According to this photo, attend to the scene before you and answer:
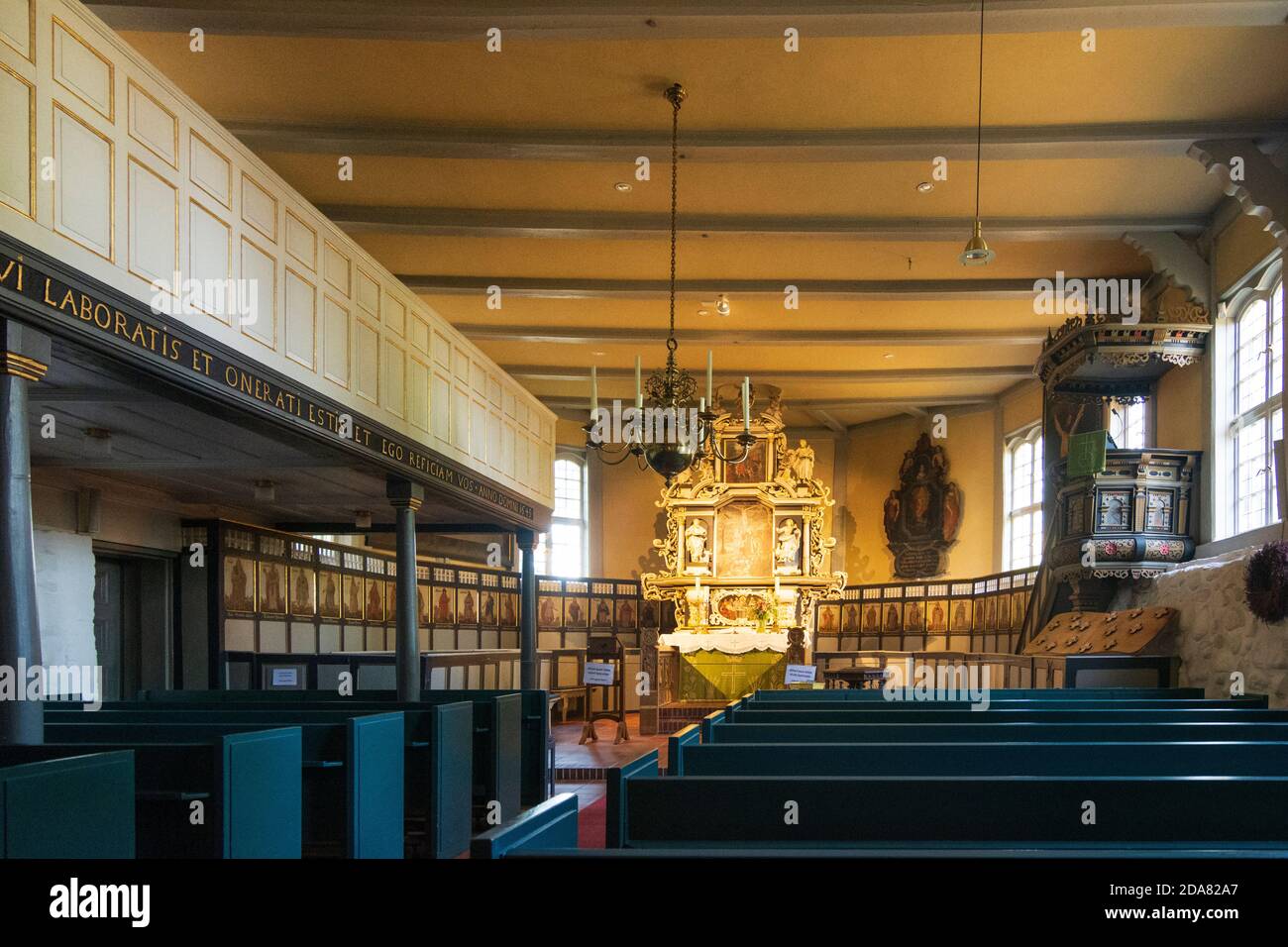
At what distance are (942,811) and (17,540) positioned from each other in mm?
4217

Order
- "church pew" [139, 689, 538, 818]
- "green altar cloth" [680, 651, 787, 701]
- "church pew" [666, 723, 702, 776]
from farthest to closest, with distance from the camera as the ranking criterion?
1. "green altar cloth" [680, 651, 787, 701]
2. "church pew" [139, 689, 538, 818]
3. "church pew" [666, 723, 702, 776]

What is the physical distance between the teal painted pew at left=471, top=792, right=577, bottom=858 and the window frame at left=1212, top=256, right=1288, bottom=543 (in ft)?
34.9

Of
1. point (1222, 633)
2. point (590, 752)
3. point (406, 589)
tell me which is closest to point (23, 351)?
point (406, 589)

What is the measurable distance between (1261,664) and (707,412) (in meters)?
5.83

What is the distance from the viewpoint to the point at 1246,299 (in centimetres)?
1265

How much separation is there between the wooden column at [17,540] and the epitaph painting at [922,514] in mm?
19544

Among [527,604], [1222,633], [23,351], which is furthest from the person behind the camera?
[527,604]

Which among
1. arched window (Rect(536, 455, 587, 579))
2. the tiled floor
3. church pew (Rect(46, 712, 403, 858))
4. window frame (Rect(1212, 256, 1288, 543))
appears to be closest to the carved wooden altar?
arched window (Rect(536, 455, 587, 579))

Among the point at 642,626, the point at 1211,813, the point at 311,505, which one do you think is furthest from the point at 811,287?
the point at 1211,813

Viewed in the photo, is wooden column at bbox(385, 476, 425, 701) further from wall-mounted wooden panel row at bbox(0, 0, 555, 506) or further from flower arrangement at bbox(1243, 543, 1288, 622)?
flower arrangement at bbox(1243, 543, 1288, 622)

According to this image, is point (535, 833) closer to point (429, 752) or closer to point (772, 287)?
point (429, 752)

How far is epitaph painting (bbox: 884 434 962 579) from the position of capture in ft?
75.5

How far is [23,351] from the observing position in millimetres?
5453

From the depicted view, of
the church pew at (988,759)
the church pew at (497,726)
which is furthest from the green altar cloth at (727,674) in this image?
the church pew at (988,759)
